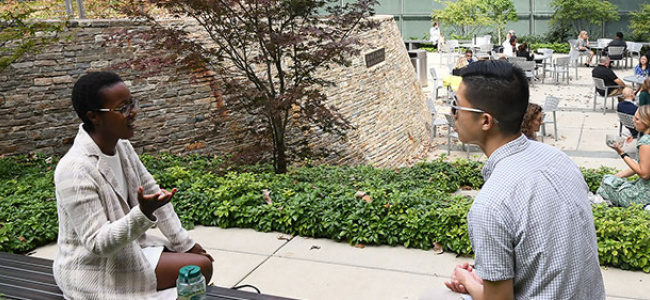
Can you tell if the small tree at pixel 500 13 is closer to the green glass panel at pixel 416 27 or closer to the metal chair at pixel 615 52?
the green glass panel at pixel 416 27

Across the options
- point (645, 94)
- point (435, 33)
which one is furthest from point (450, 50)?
point (645, 94)

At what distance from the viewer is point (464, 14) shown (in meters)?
24.4

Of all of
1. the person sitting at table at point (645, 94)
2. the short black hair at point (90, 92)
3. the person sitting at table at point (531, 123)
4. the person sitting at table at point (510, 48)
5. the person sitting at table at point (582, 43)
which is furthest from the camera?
the person sitting at table at point (582, 43)

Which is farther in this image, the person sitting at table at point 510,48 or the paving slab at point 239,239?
the person sitting at table at point 510,48

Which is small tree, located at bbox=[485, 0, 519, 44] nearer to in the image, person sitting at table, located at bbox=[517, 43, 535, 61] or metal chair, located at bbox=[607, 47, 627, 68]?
metal chair, located at bbox=[607, 47, 627, 68]

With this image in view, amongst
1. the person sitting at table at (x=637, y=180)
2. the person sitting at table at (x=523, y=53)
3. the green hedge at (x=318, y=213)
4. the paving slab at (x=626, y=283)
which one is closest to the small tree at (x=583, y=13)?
the person sitting at table at (x=523, y=53)

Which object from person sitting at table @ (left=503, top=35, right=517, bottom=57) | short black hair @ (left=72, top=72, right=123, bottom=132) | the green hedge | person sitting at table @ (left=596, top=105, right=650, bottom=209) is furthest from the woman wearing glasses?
person sitting at table @ (left=503, top=35, right=517, bottom=57)

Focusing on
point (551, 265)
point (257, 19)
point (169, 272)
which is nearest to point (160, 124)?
point (257, 19)

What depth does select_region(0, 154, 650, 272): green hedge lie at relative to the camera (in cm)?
495

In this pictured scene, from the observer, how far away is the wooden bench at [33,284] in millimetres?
3271

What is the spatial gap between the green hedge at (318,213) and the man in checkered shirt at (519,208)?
2676 millimetres

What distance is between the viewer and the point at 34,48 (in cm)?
793

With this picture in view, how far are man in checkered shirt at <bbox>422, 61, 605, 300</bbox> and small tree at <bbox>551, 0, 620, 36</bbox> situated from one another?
23.7 metres

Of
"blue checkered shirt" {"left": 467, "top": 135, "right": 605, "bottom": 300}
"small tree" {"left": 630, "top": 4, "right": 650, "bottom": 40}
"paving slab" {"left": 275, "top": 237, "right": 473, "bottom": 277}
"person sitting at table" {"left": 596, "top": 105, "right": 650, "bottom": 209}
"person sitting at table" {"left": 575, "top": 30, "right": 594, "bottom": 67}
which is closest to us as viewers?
"blue checkered shirt" {"left": 467, "top": 135, "right": 605, "bottom": 300}
